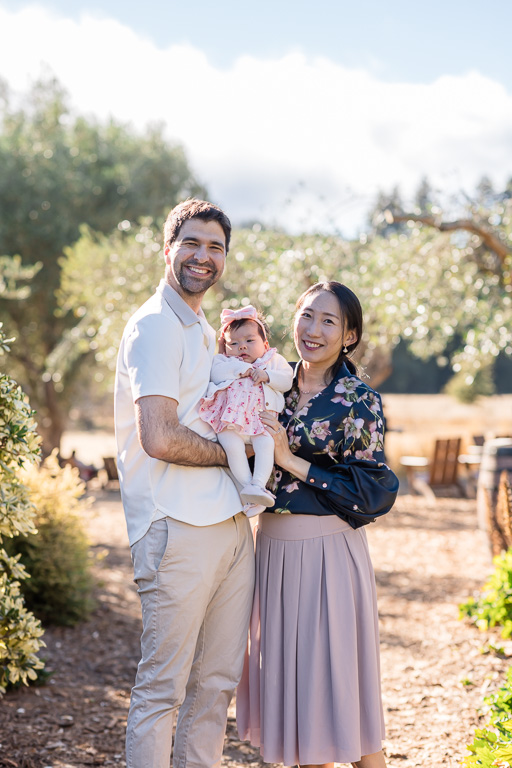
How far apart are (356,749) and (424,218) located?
6.47 m

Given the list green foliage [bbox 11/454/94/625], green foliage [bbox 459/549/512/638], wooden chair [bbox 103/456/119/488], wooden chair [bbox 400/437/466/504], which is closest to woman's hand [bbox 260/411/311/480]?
green foliage [bbox 459/549/512/638]

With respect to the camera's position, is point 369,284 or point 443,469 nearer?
point 369,284

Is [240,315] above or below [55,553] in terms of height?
above

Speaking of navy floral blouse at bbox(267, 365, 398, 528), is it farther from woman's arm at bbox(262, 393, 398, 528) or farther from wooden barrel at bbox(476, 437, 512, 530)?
wooden barrel at bbox(476, 437, 512, 530)

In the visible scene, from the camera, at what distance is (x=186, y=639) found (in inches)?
101

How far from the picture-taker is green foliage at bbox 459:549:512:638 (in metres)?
4.59

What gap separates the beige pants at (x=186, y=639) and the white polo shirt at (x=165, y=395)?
7 cm

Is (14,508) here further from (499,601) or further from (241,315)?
(499,601)

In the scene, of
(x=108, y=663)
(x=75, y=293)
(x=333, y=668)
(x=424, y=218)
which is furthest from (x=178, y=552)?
(x=75, y=293)

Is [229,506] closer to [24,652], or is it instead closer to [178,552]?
[178,552]

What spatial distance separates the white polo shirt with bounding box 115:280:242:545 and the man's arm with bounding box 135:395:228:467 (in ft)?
0.12

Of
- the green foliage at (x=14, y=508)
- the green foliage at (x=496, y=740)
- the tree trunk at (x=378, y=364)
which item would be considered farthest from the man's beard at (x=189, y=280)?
the tree trunk at (x=378, y=364)

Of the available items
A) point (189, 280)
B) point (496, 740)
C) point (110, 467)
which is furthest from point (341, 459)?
point (110, 467)

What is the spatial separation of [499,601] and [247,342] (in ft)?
9.49
